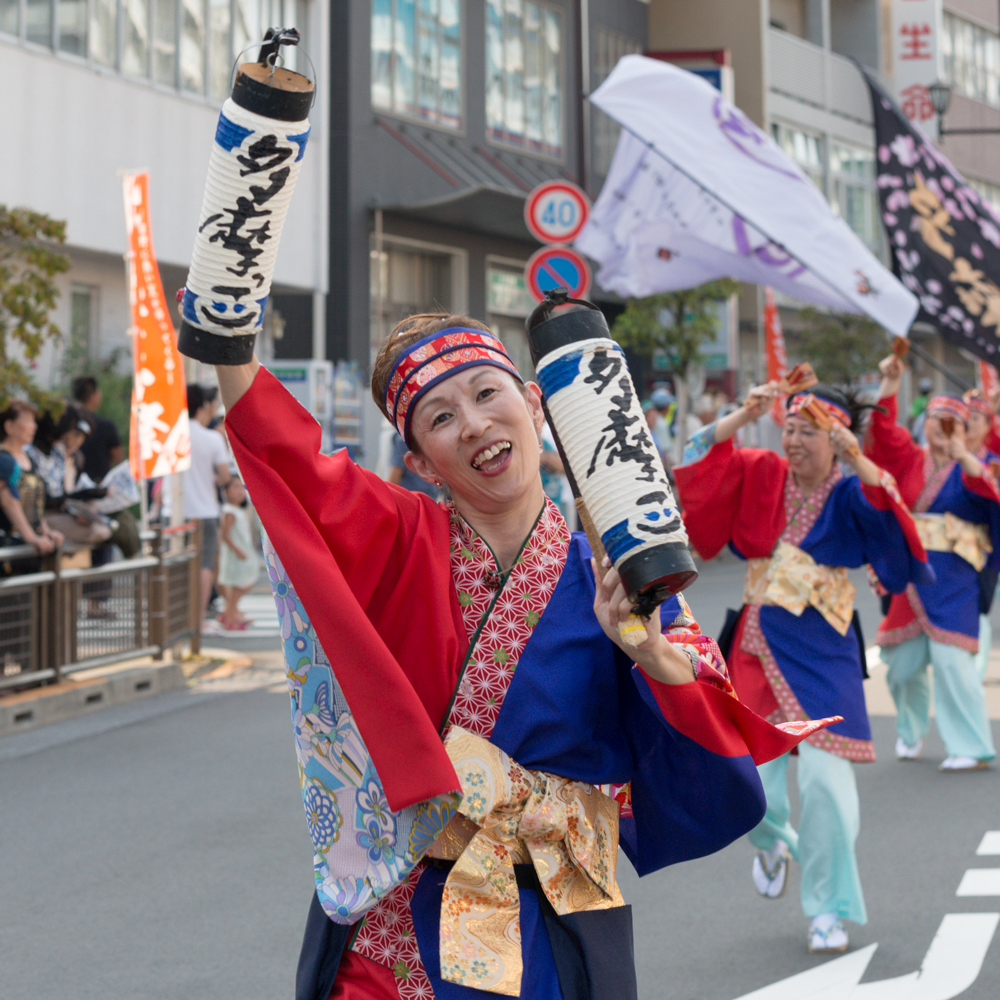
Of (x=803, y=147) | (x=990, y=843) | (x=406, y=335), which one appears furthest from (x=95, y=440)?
(x=803, y=147)

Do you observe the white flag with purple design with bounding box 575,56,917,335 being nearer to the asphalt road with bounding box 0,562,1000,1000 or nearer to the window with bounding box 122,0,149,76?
the asphalt road with bounding box 0,562,1000,1000

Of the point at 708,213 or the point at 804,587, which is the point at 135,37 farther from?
the point at 804,587

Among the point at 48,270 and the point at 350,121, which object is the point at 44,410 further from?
the point at 350,121

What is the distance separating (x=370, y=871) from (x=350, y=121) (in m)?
19.9

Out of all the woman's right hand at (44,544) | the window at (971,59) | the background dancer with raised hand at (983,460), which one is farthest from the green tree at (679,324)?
the window at (971,59)

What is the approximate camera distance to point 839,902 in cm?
470

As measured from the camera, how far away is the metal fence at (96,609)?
827cm

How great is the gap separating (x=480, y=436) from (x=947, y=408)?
19.6 ft

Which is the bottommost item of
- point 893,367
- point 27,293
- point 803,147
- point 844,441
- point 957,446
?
point 844,441

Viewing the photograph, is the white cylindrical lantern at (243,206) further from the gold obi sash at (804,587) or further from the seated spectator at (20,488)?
the seated spectator at (20,488)

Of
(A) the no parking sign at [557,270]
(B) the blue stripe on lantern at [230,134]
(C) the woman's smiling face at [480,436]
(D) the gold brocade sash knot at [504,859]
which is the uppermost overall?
(A) the no parking sign at [557,270]

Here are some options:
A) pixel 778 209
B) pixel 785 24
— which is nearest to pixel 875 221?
pixel 785 24

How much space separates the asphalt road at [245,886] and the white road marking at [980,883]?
56 millimetres

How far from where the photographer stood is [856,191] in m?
38.2
